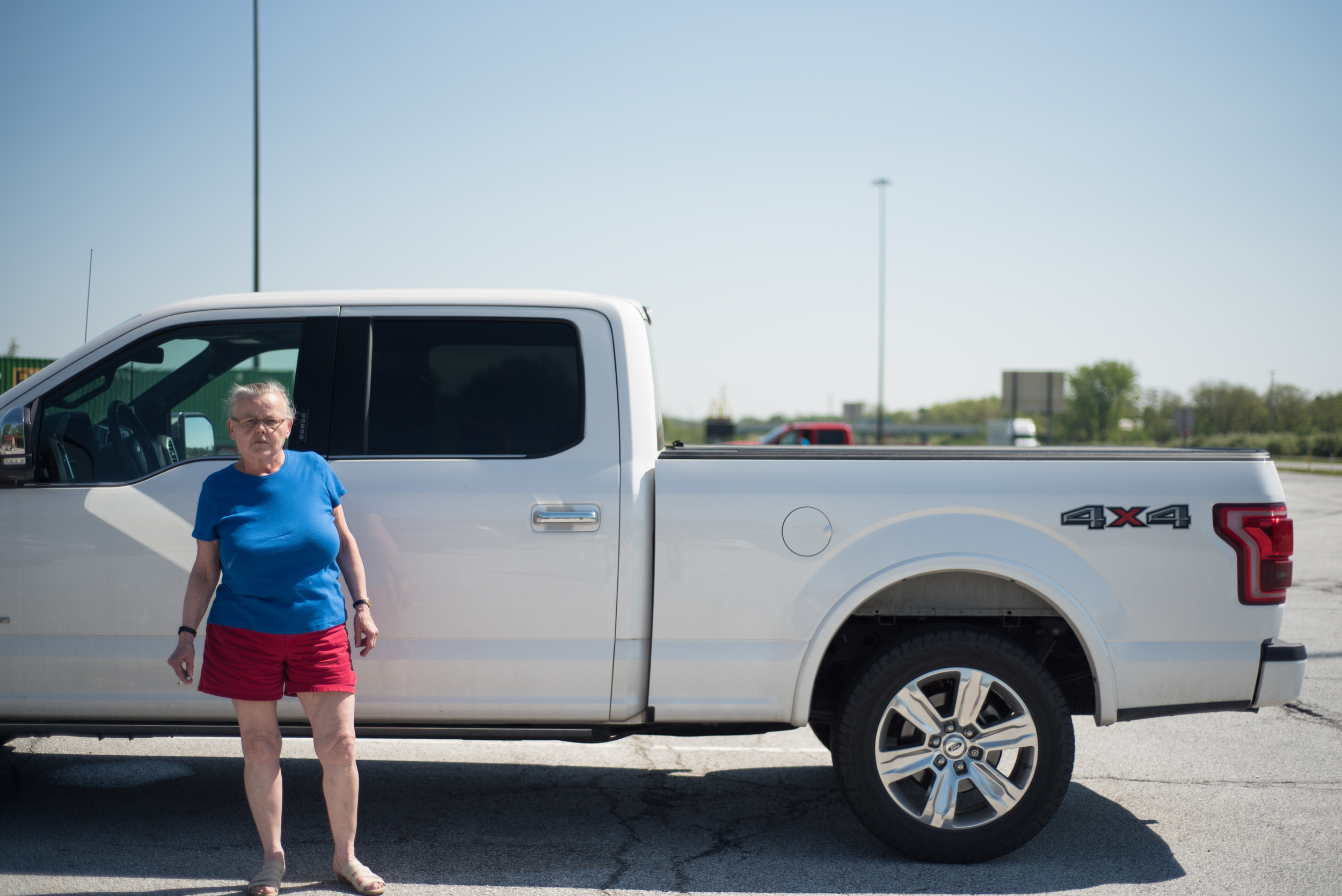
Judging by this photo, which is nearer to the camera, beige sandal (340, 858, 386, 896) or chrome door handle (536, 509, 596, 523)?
beige sandal (340, 858, 386, 896)

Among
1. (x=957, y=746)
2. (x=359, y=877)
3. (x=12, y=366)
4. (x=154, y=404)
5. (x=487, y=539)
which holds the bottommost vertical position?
(x=359, y=877)

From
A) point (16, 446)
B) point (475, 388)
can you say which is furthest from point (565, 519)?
point (16, 446)

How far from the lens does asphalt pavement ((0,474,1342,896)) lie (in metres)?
3.54

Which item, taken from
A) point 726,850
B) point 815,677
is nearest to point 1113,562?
point 815,677

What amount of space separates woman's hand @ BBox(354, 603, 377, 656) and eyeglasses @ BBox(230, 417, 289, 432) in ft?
2.08

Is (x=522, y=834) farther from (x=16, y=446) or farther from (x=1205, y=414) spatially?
(x=1205, y=414)

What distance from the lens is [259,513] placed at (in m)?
3.13

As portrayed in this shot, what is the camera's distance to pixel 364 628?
10.8ft

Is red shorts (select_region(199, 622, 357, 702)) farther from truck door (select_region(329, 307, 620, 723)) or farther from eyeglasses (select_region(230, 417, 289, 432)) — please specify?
eyeglasses (select_region(230, 417, 289, 432))

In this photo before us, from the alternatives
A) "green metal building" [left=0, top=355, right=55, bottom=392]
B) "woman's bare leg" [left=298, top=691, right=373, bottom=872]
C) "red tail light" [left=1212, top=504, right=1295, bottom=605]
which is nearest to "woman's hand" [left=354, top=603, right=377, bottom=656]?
"woman's bare leg" [left=298, top=691, right=373, bottom=872]

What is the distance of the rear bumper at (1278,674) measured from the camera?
141 inches

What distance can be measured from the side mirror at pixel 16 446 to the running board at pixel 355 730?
0.89 m

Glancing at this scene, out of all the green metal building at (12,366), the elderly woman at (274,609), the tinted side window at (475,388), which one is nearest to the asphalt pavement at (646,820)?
the elderly woman at (274,609)

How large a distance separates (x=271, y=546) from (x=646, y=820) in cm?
198
